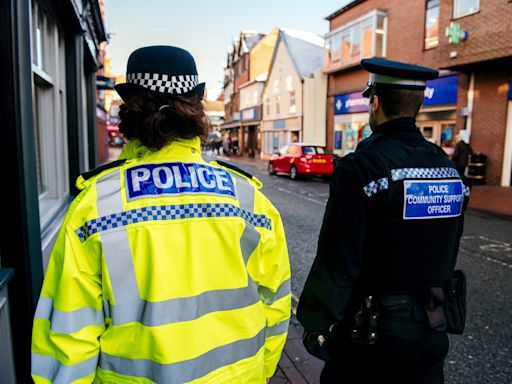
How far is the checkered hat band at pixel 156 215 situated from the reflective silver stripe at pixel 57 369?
14.7 inches

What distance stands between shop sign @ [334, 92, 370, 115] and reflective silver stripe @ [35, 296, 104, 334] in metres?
20.7

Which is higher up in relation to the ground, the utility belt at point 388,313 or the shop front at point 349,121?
the shop front at point 349,121

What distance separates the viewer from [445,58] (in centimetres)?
1419

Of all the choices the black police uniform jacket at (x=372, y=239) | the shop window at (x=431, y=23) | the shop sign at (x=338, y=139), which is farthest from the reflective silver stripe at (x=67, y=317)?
the shop sign at (x=338, y=139)

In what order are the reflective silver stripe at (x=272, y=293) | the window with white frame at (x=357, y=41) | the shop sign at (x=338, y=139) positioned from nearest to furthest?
the reflective silver stripe at (x=272, y=293) < the window with white frame at (x=357, y=41) < the shop sign at (x=338, y=139)

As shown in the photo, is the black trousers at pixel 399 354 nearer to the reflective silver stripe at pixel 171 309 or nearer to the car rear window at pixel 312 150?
the reflective silver stripe at pixel 171 309

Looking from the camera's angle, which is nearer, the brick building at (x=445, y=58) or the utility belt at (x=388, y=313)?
the utility belt at (x=388, y=313)

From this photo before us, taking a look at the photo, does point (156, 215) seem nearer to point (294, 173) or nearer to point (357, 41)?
point (294, 173)

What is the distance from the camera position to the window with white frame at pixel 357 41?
19609 mm

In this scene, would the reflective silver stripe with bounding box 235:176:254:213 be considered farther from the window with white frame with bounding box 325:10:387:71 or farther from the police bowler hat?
the window with white frame with bounding box 325:10:387:71

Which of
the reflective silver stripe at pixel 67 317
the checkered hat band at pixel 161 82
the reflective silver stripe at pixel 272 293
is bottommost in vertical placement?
the reflective silver stripe at pixel 272 293

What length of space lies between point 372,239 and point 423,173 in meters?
0.37

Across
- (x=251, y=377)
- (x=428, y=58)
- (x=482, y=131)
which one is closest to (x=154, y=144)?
(x=251, y=377)

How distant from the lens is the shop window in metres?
16.4
